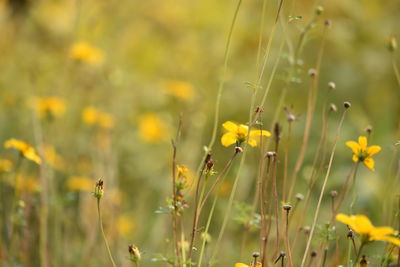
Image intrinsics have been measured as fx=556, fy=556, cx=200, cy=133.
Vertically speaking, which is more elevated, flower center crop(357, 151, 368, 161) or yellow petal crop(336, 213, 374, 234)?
flower center crop(357, 151, 368, 161)

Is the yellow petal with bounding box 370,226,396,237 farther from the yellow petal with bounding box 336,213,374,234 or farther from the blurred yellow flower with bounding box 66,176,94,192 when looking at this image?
the blurred yellow flower with bounding box 66,176,94,192

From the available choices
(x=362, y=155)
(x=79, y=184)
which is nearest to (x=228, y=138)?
(x=362, y=155)

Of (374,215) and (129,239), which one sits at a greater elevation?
(374,215)

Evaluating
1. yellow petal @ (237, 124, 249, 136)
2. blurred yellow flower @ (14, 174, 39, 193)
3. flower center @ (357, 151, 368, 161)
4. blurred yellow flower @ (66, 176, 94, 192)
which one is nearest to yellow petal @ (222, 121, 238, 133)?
yellow petal @ (237, 124, 249, 136)

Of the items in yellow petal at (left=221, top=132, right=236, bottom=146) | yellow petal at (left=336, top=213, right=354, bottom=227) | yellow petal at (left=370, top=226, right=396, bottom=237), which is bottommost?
yellow petal at (left=370, top=226, right=396, bottom=237)

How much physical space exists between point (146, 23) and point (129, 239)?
1.86m

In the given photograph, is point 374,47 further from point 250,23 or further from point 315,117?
point 250,23

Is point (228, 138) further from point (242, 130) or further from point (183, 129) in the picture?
point (183, 129)

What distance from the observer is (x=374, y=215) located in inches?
58.9

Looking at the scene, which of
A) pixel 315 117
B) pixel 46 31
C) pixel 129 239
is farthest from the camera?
pixel 46 31

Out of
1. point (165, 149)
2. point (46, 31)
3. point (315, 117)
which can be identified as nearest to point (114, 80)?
point (165, 149)

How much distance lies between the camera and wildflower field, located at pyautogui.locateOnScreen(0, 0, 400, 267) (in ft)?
4.18

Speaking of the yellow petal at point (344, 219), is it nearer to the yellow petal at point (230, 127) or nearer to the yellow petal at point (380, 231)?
the yellow petal at point (380, 231)

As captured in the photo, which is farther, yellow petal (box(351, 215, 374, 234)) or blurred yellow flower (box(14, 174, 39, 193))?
blurred yellow flower (box(14, 174, 39, 193))
